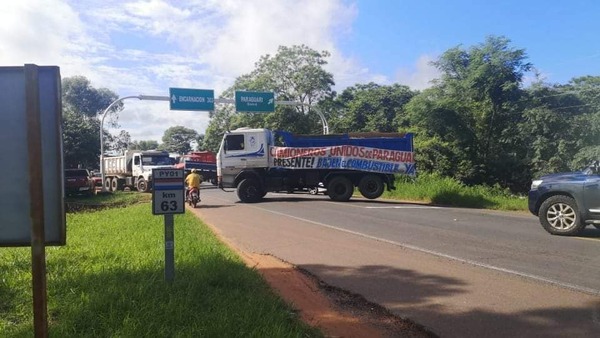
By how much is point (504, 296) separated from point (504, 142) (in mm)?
27829

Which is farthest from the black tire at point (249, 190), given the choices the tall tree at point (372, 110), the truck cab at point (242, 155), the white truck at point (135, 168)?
the tall tree at point (372, 110)

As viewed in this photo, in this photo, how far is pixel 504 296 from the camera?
571 cm

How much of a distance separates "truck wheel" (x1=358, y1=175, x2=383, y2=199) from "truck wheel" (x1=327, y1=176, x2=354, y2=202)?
16.7 inches

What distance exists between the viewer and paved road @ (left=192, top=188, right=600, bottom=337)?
16.5 feet

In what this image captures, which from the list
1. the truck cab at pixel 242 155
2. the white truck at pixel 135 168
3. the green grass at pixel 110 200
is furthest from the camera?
the white truck at pixel 135 168

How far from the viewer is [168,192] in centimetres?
558

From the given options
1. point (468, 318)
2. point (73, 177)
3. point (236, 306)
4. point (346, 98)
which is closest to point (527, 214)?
point (468, 318)

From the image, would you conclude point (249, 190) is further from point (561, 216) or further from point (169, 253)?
point (169, 253)

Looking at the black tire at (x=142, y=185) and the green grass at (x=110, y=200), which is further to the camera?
the black tire at (x=142, y=185)

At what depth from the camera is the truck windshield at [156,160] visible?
102ft

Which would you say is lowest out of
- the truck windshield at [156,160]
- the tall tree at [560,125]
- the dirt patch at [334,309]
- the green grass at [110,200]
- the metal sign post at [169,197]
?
the green grass at [110,200]

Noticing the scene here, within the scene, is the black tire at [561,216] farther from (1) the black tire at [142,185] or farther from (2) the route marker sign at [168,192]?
(1) the black tire at [142,185]

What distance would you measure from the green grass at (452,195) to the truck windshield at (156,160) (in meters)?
15.7

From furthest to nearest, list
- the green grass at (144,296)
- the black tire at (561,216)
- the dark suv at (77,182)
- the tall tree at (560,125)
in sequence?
the tall tree at (560,125), the dark suv at (77,182), the black tire at (561,216), the green grass at (144,296)
